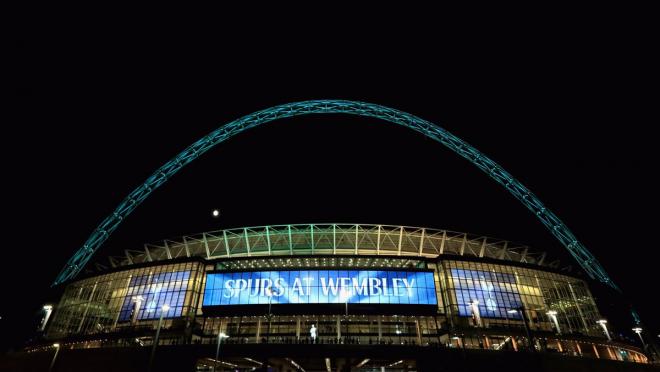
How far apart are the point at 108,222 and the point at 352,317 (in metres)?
43.5

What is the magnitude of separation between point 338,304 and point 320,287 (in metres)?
3.92

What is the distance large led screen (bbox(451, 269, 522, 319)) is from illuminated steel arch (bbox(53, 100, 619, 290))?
12.5m

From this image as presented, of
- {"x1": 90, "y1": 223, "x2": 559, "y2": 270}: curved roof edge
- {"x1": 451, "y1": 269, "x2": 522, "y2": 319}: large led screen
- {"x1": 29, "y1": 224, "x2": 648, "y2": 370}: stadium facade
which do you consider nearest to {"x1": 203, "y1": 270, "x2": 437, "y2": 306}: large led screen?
{"x1": 29, "y1": 224, "x2": 648, "y2": 370}: stadium facade

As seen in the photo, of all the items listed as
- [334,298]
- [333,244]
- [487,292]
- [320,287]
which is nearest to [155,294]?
[320,287]

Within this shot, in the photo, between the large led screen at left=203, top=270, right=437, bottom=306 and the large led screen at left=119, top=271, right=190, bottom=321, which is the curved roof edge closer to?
the large led screen at left=119, top=271, right=190, bottom=321

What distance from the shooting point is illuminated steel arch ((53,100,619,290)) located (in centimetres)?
5134

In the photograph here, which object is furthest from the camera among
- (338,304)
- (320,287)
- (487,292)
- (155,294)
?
(155,294)

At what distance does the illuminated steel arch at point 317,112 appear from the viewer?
51.3 meters

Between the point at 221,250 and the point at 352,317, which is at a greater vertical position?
the point at 221,250

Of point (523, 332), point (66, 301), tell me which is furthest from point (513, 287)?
point (66, 301)

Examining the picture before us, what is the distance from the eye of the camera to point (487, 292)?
52375 mm

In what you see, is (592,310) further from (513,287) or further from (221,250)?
(221,250)

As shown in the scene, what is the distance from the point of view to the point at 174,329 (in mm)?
48812

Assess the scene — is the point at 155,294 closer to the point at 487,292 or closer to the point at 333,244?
the point at 333,244
